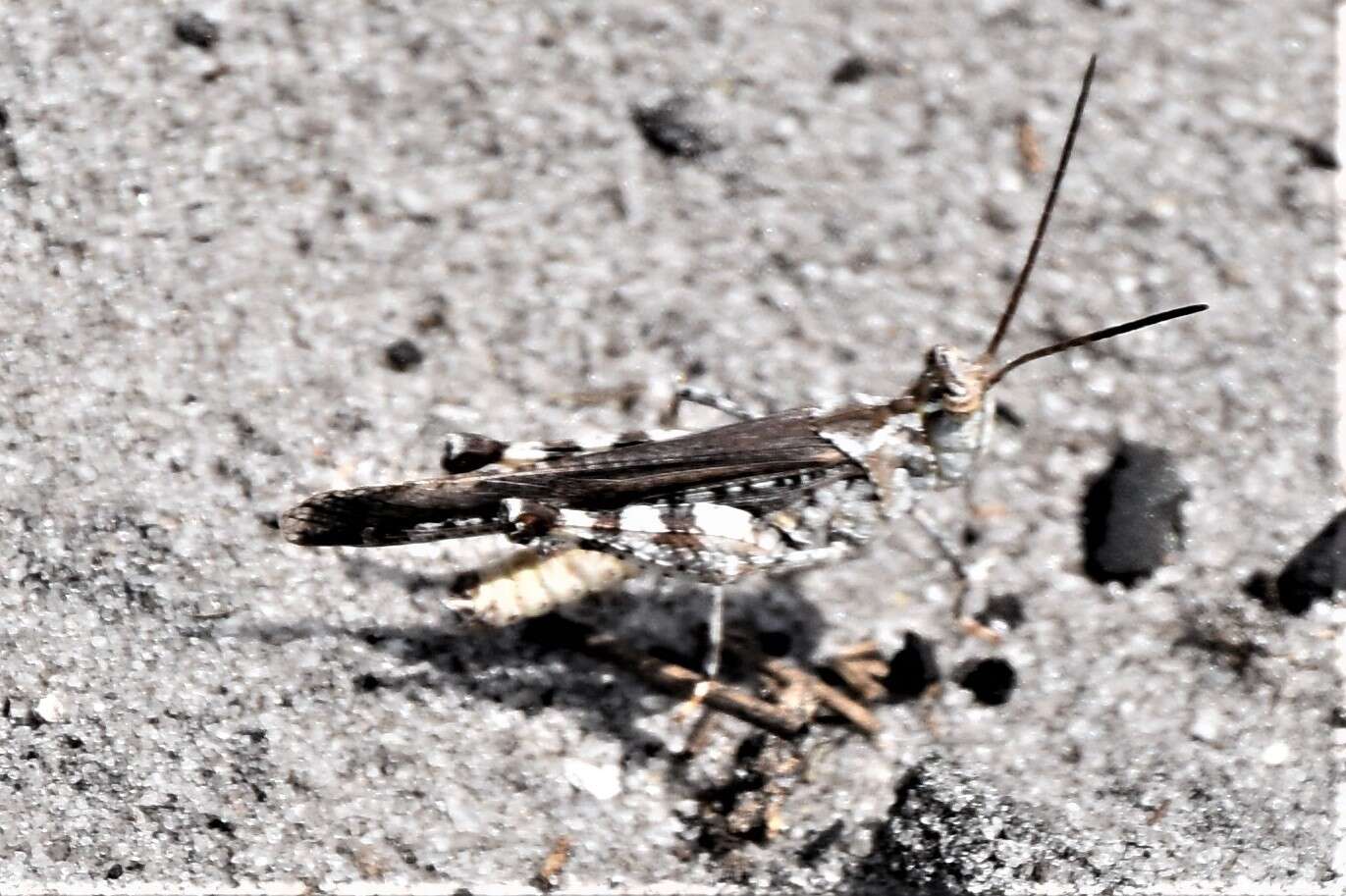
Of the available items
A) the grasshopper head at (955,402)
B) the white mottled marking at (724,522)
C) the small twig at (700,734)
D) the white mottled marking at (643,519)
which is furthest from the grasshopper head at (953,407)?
the small twig at (700,734)

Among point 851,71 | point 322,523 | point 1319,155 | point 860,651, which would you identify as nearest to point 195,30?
point 322,523

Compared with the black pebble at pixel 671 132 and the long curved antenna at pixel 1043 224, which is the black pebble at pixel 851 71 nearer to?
the black pebble at pixel 671 132

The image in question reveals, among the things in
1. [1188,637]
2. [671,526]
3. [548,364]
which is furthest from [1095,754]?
[548,364]

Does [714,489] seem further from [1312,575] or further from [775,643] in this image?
[1312,575]

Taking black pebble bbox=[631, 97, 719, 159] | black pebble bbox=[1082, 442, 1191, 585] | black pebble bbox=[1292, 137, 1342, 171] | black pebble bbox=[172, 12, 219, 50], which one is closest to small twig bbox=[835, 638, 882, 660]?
black pebble bbox=[1082, 442, 1191, 585]

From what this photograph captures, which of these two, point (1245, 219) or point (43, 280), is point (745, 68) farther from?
point (43, 280)

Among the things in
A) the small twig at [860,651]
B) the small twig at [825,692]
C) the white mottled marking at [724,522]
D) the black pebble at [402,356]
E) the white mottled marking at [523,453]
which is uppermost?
the white mottled marking at [523,453]
